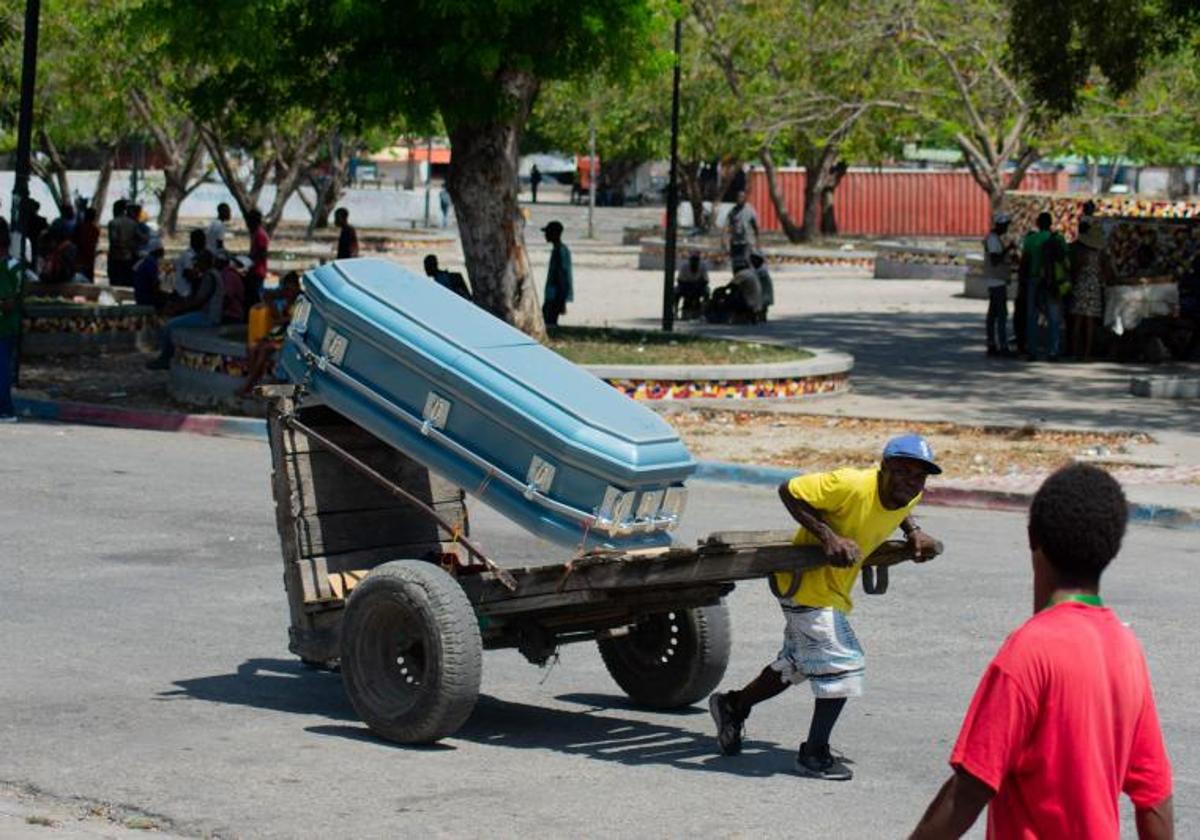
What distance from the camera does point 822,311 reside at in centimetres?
3481

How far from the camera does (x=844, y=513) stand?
309 inches

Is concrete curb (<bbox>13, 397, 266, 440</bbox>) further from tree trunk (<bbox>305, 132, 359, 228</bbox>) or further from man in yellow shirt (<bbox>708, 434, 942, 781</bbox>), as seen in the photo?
tree trunk (<bbox>305, 132, 359, 228</bbox>)

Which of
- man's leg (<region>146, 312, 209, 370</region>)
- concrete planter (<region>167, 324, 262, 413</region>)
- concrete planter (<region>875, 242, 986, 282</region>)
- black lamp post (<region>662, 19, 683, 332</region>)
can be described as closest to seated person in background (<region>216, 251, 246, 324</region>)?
man's leg (<region>146, 312, 209, 370</region>)

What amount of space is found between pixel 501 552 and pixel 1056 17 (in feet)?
52.2

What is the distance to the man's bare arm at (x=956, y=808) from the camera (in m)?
4.04

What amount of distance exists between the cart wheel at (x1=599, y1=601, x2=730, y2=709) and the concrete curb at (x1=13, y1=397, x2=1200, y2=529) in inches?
234

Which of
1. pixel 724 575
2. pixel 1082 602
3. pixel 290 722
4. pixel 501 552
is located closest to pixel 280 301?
pixel 501 552

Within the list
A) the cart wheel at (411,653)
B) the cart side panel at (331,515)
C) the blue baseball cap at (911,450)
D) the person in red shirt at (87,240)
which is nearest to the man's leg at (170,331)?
the person in red shirt at (87,240)

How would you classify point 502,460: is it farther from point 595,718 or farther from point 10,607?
point 10,607

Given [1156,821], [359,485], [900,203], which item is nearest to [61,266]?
[359,485]

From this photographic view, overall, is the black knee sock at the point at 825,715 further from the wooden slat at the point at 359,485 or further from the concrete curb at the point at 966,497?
the concrete curb at the point at 966,497

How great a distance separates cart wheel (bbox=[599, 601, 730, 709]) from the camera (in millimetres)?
9055

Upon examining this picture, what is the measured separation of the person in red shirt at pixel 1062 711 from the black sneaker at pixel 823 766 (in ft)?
12.7

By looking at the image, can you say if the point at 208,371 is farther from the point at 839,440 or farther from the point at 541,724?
the point at 541,724
